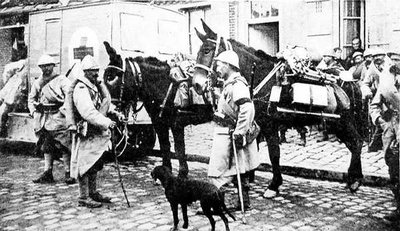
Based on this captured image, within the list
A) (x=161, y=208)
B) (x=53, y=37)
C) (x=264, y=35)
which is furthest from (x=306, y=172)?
(x=264, y=35)

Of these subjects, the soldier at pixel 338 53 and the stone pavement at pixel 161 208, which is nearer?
the stone pavement at pixel 161 208

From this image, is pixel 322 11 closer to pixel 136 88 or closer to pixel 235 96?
pixel 136 88

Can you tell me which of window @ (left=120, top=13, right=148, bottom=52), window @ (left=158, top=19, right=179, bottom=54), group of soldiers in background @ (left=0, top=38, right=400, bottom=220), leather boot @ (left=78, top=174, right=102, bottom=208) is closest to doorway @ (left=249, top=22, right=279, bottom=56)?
window @ (left=158, top=19, right=179, bottom=54)

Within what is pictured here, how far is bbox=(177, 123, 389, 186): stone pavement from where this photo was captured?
741cm

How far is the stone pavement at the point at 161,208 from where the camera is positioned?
504 cm

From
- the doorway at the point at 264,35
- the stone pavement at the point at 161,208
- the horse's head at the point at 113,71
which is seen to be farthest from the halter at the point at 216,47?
the doorway at the point at 264,35

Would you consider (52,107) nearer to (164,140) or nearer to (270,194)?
(164,140)

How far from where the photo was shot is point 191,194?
468 centimetres

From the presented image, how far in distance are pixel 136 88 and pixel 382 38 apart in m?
5.83

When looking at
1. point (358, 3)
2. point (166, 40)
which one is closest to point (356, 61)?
point (358, 3)

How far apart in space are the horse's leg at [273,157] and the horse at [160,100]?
1169 mm

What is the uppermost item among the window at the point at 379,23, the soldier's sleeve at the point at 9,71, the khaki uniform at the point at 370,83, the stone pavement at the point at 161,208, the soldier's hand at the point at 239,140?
the window at the point at 379,23

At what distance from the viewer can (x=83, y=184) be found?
5922 mm

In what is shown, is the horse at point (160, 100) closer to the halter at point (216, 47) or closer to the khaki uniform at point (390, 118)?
the halter at point (216, 47)
